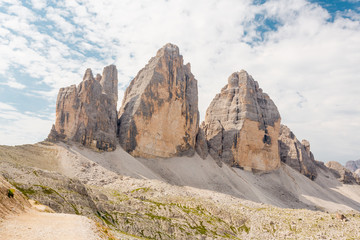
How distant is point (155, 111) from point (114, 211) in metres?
48.6

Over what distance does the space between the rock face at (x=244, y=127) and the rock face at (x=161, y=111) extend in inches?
542

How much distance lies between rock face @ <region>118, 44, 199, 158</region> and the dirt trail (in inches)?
2337

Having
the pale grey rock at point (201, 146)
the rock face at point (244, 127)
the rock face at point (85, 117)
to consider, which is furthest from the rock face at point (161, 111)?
the rock face at point (244, 127)

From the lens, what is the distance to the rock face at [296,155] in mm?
112000


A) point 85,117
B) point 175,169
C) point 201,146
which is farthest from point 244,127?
point 85,117

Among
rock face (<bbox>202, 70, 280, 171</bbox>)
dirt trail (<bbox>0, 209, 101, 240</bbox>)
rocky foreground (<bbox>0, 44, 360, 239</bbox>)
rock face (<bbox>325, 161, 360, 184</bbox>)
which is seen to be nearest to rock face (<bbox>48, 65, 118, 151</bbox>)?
rocky foreground (<bbox>0, 44, 360, 239</bbox>)

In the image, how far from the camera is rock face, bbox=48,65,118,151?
2662 inches

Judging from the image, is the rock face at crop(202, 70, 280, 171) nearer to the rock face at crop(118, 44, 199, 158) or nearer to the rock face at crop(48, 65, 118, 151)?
the rock face at crop(118, 44, 199, 158)

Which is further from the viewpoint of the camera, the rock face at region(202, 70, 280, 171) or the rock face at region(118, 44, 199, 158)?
the rock face at region(202, 70, 280, 171)

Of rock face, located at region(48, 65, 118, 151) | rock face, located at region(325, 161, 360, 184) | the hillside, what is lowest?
the hillside

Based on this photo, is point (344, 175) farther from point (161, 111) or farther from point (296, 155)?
point (161, 111)

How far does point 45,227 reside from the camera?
1455 cm

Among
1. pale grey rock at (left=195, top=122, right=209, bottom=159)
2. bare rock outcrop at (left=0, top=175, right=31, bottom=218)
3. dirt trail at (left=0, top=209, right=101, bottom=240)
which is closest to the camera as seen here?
dirt trail at (left=0, top=209, right=101, bottom=240)

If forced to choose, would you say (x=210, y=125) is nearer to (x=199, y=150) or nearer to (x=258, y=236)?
(x=199, y=150)
